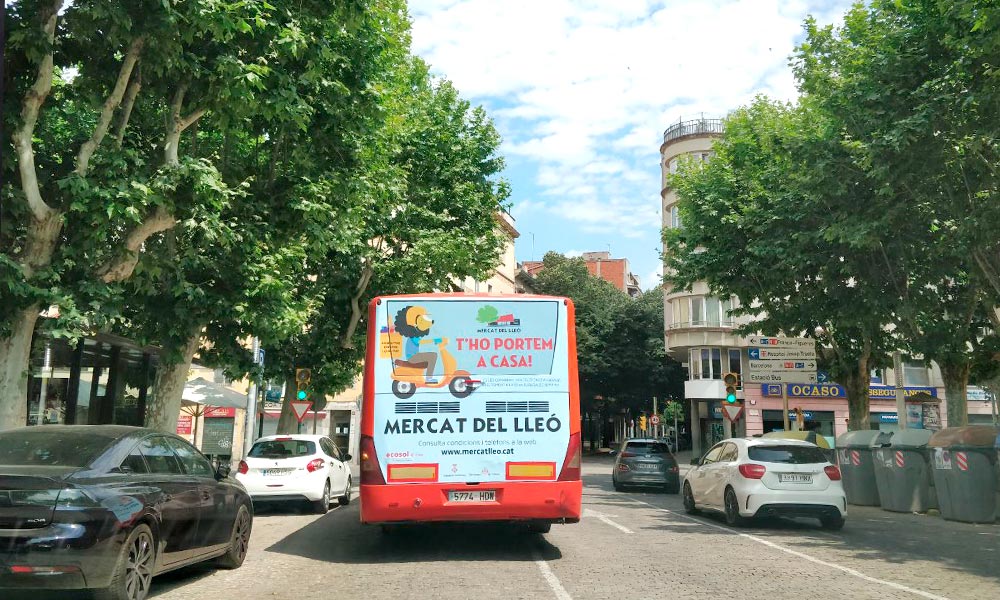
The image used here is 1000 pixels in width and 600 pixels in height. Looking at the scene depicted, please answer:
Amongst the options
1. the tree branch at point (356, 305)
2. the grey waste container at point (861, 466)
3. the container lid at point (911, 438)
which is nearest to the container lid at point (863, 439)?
the grey waste container at point (861, 466)

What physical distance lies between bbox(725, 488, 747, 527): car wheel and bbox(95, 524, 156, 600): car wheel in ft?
31.1

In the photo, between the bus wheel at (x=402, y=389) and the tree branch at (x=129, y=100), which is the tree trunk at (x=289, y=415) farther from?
the bus wheel at (x=402, y=389)


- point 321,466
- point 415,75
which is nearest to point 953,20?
point 321,466

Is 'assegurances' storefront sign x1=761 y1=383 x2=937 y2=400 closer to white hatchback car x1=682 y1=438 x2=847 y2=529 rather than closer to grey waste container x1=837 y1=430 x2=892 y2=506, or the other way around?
grey waste container x1=837 y1=430 x2=892 y2=506

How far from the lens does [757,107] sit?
2522 cm

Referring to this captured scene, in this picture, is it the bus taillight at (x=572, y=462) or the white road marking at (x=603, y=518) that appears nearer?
the bus taillight at (x=572, y=462)

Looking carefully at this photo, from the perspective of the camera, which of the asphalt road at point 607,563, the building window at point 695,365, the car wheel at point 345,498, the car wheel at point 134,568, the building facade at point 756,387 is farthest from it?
the building window at point 695,365

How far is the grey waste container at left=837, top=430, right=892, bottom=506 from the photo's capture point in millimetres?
19328

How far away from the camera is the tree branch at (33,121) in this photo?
1034 centimetres

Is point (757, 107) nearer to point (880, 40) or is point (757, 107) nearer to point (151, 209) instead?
point (880, 40)

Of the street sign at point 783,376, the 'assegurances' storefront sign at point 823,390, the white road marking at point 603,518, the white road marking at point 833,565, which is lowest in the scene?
the white road marking at point 603,518

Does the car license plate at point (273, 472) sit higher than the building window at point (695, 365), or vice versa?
the building window at point (695, 365)

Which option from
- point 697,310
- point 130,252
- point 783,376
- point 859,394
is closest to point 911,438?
point 783,376

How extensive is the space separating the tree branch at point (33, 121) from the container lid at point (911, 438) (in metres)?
16.7
